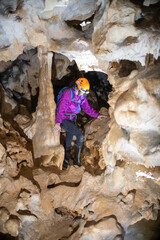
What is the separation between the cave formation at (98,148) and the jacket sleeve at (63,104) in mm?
242

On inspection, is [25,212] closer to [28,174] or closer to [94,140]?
[28,174]

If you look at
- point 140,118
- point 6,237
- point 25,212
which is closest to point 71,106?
point 140,118

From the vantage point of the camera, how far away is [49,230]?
3244mm

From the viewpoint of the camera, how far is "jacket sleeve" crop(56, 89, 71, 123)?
3555 millimetres

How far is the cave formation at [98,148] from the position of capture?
2.70 meters

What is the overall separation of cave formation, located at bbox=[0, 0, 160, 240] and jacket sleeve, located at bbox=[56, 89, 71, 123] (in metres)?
0.24

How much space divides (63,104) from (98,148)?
1.44 meters

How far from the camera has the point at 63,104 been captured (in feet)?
11.7

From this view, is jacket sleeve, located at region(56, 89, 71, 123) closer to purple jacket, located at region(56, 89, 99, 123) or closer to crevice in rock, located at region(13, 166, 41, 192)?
purple jacket, located at region(56, 89, 99, 123)

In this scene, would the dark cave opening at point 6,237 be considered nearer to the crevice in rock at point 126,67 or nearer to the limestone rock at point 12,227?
the limestone rock at point 12,227

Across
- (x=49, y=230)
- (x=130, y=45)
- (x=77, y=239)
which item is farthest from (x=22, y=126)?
(x=130, y=45)

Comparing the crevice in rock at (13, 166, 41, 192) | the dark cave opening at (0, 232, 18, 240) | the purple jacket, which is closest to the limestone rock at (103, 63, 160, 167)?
the purple jacket

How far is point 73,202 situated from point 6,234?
47.0 inches

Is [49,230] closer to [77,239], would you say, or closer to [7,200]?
[77,239]
